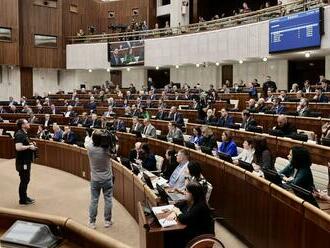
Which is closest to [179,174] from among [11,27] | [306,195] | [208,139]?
[208,139]

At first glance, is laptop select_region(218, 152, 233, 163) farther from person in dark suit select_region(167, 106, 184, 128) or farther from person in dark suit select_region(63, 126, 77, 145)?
person in dark suit select_region(63, 126, 77, 145)

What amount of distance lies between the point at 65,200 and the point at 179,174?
101 inches

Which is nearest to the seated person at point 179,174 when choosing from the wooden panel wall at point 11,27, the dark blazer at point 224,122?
the dark blazer at point 224,122

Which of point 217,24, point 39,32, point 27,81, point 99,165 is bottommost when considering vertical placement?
point 99,165

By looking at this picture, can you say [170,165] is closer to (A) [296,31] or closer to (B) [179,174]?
(B) [179,174]

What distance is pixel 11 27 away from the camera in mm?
20484

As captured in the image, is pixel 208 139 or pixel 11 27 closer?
pixel 208 139

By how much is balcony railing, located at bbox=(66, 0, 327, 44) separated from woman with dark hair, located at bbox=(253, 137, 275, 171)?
7.37 m

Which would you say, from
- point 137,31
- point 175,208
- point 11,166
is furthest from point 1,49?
point 175,208

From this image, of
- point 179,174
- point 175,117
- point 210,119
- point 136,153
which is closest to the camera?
point 179,174

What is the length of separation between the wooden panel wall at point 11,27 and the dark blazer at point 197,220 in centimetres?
1859

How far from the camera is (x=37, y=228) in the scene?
269 cm

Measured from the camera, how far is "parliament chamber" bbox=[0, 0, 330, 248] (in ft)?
13.1

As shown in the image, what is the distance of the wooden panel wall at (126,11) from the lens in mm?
23141
